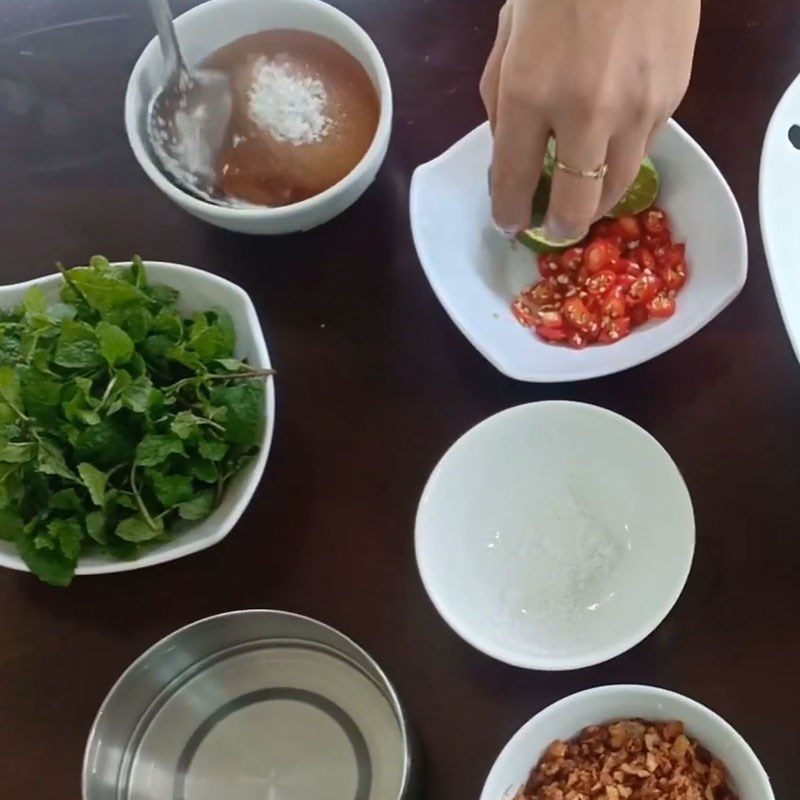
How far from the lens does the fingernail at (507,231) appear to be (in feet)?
2.78

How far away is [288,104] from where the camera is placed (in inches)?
36.4

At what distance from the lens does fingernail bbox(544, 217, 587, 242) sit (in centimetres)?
80

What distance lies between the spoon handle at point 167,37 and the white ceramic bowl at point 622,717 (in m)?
0.63

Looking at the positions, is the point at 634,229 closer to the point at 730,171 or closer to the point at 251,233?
the point at 730,171

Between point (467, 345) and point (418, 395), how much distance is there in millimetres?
63

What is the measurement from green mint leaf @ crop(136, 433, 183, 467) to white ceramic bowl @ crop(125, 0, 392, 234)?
0.68ft

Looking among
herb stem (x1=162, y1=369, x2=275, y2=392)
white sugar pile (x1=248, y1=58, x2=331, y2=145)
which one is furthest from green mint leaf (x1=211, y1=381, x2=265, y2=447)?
white sugar pile (x1=248, y1=58, x2=331, y2=145)

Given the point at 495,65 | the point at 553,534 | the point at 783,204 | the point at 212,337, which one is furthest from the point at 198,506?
the point at 783,204

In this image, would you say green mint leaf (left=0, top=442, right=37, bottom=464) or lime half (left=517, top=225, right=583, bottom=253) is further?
lime half (left=517, top=225, right=583, bottom=253)

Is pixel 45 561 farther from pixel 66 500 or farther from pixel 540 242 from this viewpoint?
pixel 540 242

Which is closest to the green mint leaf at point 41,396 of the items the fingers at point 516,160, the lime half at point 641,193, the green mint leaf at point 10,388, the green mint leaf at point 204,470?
the green mint leaf at point 10,388

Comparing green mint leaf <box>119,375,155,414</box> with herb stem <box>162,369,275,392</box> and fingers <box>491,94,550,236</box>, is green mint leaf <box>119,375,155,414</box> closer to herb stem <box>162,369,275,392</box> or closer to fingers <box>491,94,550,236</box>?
herb stem <box>162,369,275,392</box>

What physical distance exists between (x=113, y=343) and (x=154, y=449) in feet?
0.28

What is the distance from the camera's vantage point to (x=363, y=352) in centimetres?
93
